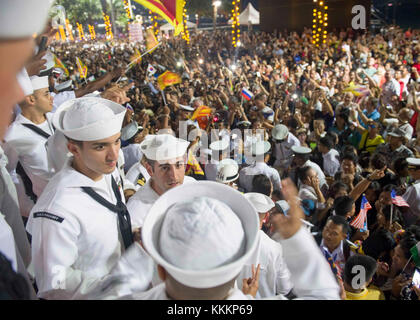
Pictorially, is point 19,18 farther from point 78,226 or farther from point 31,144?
point 31,144

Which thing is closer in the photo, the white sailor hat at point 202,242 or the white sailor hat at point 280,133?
the white sailor hat at point 202,242

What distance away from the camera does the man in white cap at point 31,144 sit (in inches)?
111

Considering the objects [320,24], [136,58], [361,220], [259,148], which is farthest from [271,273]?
Answer: [320,24]

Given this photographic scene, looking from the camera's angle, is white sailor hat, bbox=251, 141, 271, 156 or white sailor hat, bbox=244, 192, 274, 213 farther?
white sailor hat, bbox=251, 141, 271, 156

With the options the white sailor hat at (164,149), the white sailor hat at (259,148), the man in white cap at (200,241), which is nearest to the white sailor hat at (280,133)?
the white sailor hat at (259,148)

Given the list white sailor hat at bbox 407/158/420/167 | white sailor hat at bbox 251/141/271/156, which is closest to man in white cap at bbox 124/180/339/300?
white sailor hat at bbox 251/141/271/156

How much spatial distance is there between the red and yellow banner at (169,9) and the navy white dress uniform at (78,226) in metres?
11.2

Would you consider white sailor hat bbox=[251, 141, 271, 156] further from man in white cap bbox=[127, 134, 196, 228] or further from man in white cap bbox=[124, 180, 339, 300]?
man in white cap bbox=[124, 180, 339, 300]

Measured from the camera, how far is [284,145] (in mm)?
5895

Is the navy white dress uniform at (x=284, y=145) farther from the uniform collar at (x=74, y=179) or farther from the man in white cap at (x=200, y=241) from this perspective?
the man in white cap at (x=200, y=241)

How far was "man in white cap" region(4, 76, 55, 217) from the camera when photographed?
2830 millimetres

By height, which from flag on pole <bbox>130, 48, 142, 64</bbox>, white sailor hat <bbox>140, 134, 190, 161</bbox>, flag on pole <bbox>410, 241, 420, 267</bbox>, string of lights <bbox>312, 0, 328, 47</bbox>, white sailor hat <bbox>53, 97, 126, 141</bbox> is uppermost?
string of lights <bbox>312, 0, 328, 47</bbox>

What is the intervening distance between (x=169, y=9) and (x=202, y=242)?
13.3m

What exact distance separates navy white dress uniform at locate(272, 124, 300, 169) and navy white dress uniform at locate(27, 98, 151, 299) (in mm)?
4117
